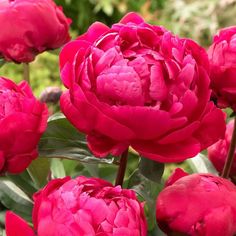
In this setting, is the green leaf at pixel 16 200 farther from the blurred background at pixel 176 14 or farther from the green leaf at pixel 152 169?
the blurred background at pixel 176 14

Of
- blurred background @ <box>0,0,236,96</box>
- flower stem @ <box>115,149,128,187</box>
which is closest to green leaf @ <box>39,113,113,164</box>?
flower stem @ <box>115,149,128,187</box>

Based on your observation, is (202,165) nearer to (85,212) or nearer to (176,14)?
(85,212)

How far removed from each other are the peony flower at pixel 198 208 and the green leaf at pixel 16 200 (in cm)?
18

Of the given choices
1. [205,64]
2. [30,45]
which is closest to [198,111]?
[205,64]

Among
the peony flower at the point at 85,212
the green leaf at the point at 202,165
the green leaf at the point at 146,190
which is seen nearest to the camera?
the peony flower at the point at 85,212

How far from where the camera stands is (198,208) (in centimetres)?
41

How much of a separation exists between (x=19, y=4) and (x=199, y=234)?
237 mm

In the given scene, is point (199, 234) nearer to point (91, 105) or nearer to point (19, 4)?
point (91, 105)

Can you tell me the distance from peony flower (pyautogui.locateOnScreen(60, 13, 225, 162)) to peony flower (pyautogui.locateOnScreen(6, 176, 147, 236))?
0.03m

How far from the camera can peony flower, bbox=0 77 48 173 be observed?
42 cm

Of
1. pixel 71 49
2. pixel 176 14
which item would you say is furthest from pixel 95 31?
pixel 176 14

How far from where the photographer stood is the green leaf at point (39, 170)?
52cm

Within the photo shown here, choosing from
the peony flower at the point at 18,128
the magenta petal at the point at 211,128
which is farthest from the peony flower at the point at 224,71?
the peony flower at the point at 18,128

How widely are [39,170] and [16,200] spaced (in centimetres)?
6
